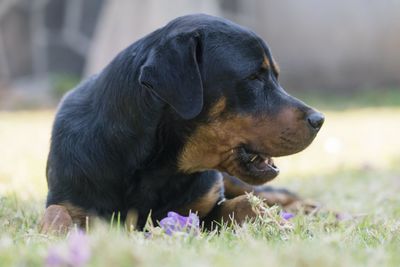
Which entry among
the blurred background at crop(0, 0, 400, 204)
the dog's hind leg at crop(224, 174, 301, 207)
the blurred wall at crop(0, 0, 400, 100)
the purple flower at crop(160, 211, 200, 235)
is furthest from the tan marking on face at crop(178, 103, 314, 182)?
the blurred wall at crop(0, 0, 400, 100)

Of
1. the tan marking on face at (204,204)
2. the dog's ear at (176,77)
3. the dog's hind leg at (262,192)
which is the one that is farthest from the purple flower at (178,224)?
the dog's hind leg at (262,192)

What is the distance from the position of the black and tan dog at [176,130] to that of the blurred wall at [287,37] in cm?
965

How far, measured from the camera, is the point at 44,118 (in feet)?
36.5

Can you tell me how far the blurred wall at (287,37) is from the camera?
13.5m

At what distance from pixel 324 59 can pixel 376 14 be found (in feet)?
4.04

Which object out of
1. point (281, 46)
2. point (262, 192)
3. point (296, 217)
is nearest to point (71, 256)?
point (296, 217)

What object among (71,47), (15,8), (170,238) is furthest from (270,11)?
(170,238)

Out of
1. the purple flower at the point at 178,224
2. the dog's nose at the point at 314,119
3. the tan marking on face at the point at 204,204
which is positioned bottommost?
the tan marking on face at the point at 204,204

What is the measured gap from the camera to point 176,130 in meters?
3.72

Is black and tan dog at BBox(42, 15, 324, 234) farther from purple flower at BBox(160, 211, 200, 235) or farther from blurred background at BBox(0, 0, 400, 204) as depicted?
blurred background at BBox(0, 0, 400, 204)

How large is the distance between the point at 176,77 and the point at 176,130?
323mm

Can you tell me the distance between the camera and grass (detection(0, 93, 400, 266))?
7.46 feet

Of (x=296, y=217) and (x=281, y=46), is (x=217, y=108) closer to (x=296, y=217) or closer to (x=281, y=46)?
(x=296, y=217)

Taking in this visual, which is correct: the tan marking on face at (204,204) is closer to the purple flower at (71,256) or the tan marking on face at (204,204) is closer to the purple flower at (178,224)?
the purple flower at (178,224)
